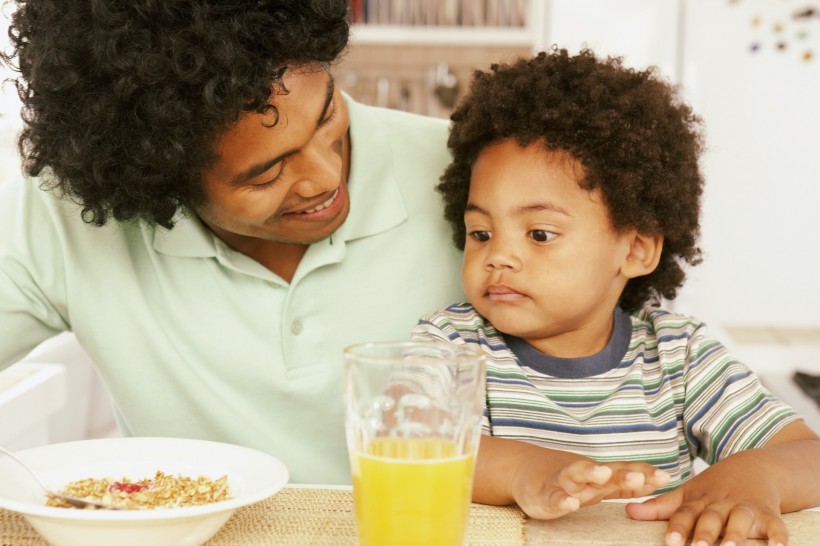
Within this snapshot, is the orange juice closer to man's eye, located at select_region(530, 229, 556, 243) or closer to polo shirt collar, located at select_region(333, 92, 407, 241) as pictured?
man's eye, located at select_region(530, 229, 556, 243)

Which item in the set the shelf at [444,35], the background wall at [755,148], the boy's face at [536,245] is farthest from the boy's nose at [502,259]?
the shelf at [444,35]

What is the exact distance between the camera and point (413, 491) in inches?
27.0

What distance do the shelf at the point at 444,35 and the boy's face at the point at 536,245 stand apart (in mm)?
2248

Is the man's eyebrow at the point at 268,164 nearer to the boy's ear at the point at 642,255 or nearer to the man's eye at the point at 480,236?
the man's eye at the point at 480,236

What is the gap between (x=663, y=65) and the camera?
303 centimetres

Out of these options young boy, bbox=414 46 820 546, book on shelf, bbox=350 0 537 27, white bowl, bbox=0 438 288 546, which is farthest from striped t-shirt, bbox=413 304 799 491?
book on shelf, bbox=350 0 537 27

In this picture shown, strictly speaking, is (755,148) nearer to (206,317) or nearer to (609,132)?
(609,132)

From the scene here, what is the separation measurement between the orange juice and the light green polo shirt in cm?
57

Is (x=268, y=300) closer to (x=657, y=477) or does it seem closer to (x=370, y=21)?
(x=657, y=477)

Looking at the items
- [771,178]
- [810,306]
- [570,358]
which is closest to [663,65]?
[771,178]

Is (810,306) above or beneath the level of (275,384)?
beneath

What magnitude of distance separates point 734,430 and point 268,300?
63 cm

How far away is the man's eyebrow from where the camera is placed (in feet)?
3.50

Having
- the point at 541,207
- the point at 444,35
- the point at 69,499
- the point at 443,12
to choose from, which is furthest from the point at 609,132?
the point at 443,12
